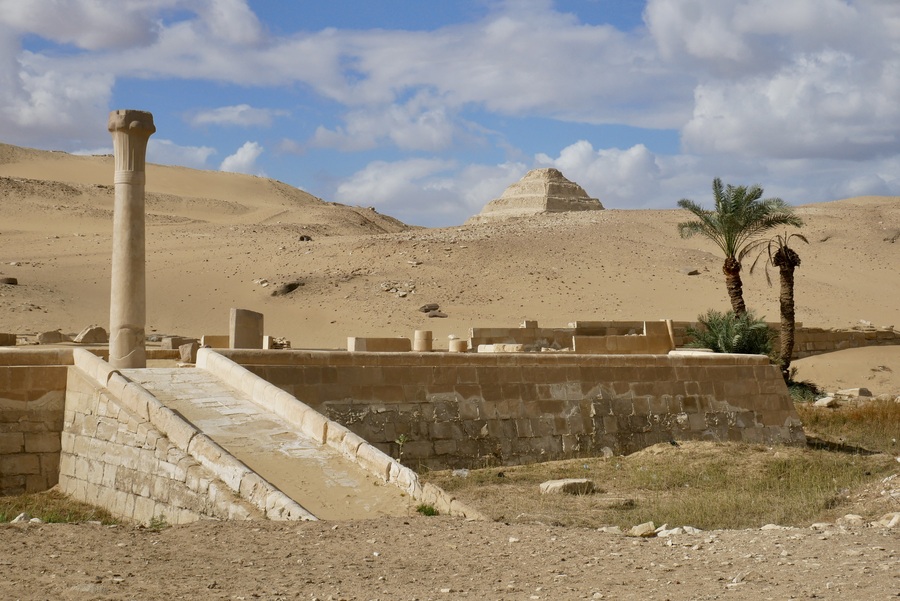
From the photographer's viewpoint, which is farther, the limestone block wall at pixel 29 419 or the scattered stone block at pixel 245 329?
the scattered stone block at pixel 245 329

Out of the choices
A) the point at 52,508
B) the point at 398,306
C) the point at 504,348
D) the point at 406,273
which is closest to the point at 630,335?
the point at 504,348

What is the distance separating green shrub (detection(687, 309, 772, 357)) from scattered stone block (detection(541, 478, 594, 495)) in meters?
12.5

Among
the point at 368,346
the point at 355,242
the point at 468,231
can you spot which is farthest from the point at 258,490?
the point at 468,231

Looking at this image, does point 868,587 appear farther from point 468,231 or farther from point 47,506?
point 468,231

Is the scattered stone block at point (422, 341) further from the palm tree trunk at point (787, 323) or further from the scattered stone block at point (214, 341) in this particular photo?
the palm tree trunk at point (787, 323)

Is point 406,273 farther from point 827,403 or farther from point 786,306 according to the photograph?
point 827,403

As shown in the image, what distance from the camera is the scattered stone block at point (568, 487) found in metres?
11.3

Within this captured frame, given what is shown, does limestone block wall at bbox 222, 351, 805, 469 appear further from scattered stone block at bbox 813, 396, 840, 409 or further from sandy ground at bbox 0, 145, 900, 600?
scattered stone block at bbox 813, 396, 840, 409

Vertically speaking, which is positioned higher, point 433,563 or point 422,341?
point 422,341

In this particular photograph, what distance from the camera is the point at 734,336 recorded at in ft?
75.6

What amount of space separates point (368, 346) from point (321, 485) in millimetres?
8705

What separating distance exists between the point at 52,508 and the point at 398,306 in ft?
83.0

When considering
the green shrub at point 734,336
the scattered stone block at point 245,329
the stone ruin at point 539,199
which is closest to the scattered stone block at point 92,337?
the scattered stone block at point 245,329

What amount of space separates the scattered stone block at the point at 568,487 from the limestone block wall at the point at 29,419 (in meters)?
5.96
